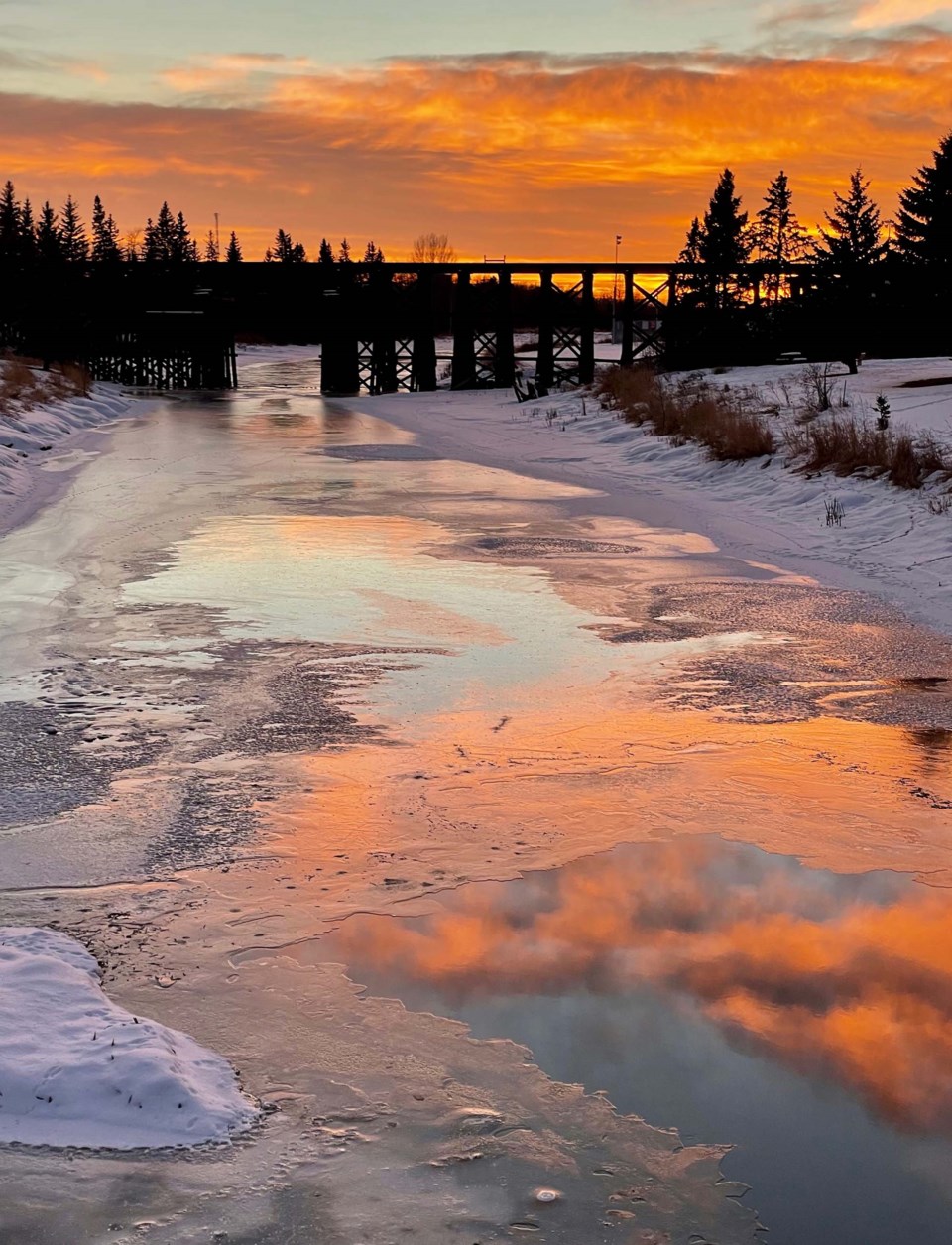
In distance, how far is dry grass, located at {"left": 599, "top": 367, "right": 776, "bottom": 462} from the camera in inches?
786

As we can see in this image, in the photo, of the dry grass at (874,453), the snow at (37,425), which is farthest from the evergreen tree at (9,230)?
the dry grass at (874,453)

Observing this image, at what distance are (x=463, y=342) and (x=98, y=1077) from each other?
51.9 metres

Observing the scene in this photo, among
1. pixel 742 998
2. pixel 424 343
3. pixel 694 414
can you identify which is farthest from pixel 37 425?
pixel 424 343

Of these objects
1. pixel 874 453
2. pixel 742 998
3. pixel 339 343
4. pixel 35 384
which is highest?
pixel 339 343

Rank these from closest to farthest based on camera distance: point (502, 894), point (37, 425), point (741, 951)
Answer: point (741, 951) → point (502, 894) → point (37, 425)

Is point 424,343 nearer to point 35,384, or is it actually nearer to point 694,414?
point 35,384

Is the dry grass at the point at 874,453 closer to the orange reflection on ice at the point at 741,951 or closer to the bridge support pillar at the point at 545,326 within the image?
the orange reflection on ice at the point at 741,951

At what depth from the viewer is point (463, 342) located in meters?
54.2

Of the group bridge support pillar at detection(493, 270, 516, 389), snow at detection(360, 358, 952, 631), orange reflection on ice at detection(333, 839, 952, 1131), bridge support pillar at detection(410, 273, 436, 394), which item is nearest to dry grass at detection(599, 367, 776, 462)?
snow at detection(360, 358, 952, 631)

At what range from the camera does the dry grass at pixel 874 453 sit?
15453 mm

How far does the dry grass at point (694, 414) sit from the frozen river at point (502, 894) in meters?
9.28

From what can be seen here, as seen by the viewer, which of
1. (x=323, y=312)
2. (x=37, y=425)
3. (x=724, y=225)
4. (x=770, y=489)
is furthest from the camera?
(x=724, y=225)

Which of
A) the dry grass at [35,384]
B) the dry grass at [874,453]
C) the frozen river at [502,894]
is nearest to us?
the frozen river at [502,894]

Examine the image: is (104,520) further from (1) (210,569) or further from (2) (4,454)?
(2) (4,454)
